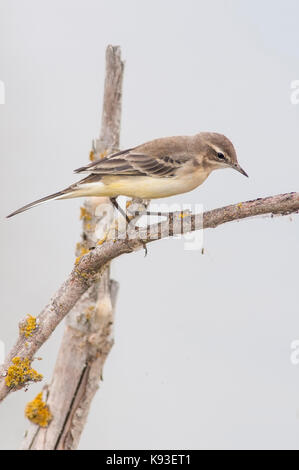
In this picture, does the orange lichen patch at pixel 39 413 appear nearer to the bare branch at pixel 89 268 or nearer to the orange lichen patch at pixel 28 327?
the bare branch at pixel 89 268

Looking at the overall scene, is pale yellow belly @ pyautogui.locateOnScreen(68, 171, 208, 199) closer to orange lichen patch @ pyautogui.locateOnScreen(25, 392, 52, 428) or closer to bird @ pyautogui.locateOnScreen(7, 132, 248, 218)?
bird @ pyautogui.locateOnScreen(7, 132, 248, 218)

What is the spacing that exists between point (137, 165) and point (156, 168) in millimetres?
146

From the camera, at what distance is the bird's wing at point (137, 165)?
489 cm

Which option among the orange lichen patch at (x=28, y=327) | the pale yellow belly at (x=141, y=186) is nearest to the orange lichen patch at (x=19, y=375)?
the orange lichen patch at (x=28, y=327)

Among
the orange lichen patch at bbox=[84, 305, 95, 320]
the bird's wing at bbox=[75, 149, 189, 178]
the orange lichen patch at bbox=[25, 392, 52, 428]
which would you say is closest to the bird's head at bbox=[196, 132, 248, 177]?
the bird's wing at bbox=[75, 149, 189, 178]

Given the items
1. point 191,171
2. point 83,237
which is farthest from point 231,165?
point 83,237

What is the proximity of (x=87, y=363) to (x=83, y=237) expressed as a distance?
1.11 m

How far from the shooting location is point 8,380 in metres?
4.05

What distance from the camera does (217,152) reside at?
16.5ft

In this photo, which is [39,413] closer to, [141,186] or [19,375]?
[19,375]
